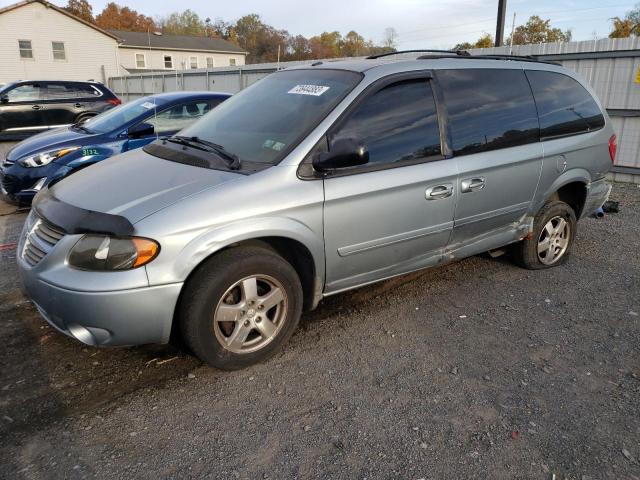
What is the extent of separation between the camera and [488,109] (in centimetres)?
405

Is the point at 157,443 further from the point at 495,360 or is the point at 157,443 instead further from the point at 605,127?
the point at 605,127

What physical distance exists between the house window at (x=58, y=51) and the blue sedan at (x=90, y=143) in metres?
32.4

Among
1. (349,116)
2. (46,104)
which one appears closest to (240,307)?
(349,116)

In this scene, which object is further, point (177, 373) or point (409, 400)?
point (177, 373)

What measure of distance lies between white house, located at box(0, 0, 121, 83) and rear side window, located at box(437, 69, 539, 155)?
3600cm

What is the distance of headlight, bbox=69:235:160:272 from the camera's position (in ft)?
8.93

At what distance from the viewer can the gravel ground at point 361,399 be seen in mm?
2463

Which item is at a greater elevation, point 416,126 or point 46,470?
point 416,126

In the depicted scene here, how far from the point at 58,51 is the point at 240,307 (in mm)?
37718

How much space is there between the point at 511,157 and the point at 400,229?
49.4 inches

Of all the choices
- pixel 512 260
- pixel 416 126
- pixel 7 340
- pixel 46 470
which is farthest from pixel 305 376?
pixel 512 260

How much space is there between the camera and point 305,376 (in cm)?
317

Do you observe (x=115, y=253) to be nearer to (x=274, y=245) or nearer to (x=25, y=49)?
(x=274, y=245)

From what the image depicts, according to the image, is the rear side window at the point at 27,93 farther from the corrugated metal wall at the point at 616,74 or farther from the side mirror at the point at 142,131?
the corrugated metal wall at the point at 616,74
